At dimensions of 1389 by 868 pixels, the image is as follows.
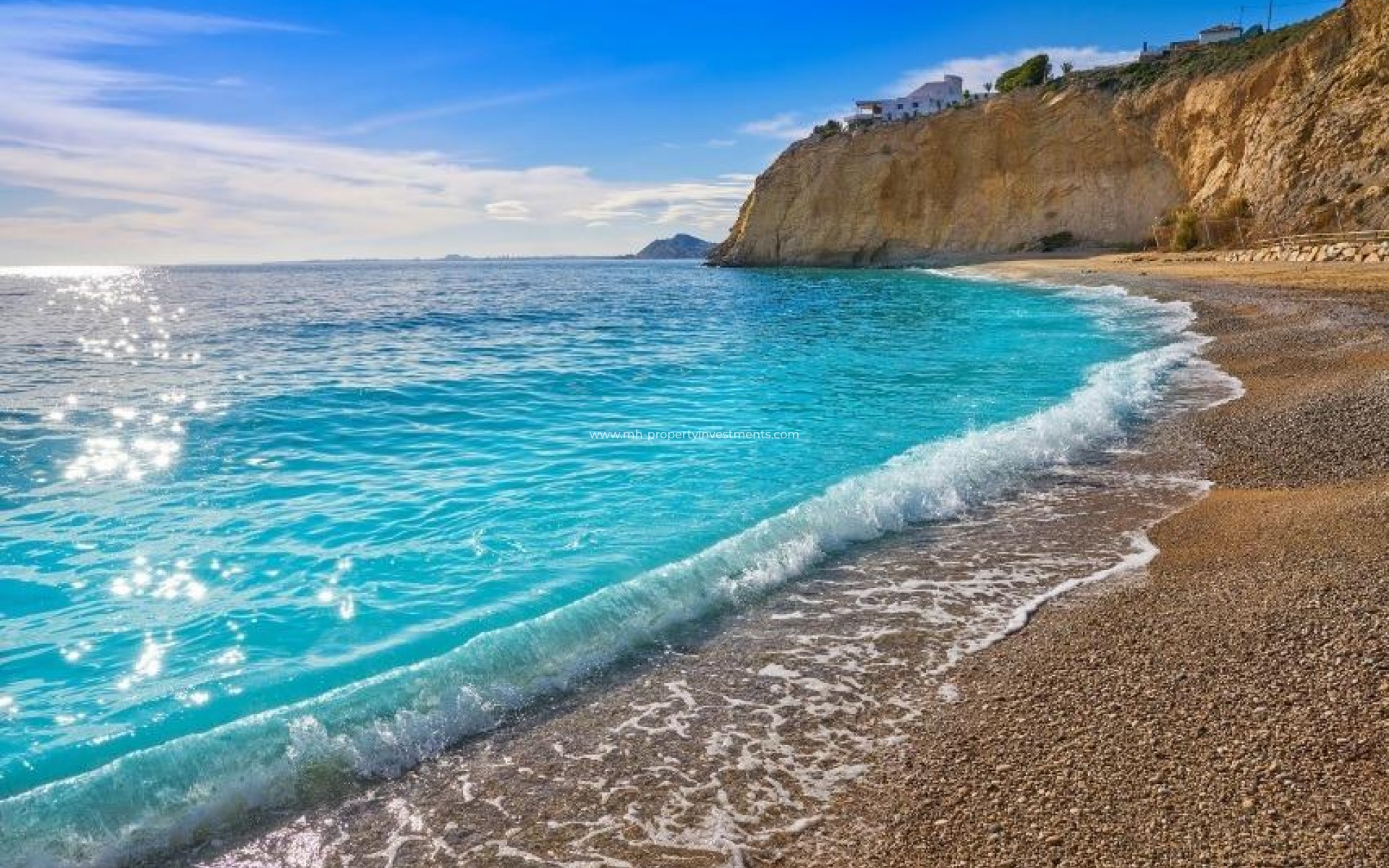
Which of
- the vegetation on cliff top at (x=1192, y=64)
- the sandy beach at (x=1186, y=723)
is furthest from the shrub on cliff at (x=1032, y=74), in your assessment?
the sandy beach at (x=1186, y=723)

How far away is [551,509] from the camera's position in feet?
28.2

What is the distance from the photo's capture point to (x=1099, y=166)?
5694 centimetres

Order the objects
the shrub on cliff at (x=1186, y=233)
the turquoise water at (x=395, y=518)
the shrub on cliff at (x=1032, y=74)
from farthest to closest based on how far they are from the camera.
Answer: the shrub on cliff at (x=1032, y=74), the shrub on cliff at (x=1186, y=233), the turquoise water at (x=395, y=518)

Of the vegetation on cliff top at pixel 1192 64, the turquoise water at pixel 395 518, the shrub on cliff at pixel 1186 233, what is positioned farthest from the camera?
the vegetation on cliff top at pixel 1192 64

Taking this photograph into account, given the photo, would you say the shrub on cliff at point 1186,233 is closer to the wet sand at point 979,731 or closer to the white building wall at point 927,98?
the wet sand at point 979,731

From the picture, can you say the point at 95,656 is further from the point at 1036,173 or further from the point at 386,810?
the point at 1036,173

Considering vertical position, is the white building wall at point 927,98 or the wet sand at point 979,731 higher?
the white building wall at point 927,98

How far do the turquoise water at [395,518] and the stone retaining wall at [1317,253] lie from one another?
11.8 meters

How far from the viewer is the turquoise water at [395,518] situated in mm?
4629

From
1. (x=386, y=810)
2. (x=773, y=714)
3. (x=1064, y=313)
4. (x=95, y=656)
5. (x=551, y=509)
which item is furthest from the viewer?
(x=1064, y=313)

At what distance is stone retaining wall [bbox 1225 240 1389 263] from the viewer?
2727cm

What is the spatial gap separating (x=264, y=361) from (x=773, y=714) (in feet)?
66.4

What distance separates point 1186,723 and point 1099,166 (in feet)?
205

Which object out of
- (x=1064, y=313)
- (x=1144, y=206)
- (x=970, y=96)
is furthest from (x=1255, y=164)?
(x=970, y=96)
